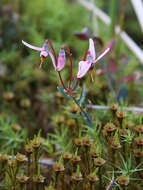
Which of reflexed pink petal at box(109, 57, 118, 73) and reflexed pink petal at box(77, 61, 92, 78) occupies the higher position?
reflexed pink petal at box(109, 57, 118, 73)

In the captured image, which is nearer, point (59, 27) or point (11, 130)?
point (11, 130)

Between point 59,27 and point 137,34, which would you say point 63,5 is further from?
point 137,34

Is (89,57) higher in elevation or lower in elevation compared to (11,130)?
higher

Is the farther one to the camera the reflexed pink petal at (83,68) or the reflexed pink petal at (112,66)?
the reflexed pink petal at (112,66)

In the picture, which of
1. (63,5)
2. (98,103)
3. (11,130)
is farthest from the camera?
(63,5)

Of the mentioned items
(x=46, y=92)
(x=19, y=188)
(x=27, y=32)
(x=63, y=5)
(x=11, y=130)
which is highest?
(x=63, y=5)

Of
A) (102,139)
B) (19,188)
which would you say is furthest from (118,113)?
(19,188)

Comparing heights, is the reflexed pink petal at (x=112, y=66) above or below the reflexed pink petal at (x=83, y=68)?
above

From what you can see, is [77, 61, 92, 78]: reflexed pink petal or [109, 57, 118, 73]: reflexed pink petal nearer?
[77, 61, 92, 78]: reflexed pink petal

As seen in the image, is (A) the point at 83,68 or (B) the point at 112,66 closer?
Result: (A) the point at 83,68

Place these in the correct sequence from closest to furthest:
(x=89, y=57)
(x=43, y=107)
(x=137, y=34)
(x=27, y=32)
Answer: (x=89, y=57) → (x=43, y=107) → (x=27, y=32) → (x=137, y=34)
